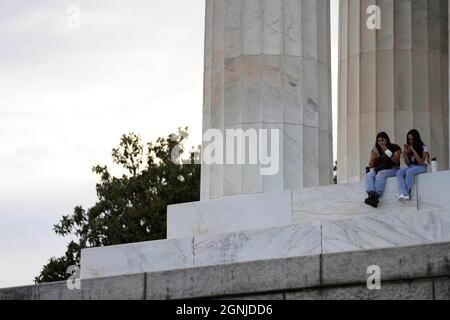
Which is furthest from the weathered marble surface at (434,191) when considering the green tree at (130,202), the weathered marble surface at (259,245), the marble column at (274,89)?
the green tree at (130,202)

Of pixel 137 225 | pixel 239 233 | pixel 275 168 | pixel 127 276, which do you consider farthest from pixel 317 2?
pixel 137 225

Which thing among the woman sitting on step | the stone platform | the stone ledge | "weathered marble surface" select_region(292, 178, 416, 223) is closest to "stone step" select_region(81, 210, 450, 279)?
the stone platform

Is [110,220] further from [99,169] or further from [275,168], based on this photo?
[275,168]

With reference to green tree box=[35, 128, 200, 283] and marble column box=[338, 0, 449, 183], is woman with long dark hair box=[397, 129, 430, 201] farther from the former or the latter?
green tree box=[35, 128, 200, 283]

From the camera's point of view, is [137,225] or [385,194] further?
[137,225]

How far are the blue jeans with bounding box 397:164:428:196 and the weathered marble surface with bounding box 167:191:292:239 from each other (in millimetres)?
5313

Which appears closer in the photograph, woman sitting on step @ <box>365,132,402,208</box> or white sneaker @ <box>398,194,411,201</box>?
white sneaker @ <box>398,194,411,201</box>

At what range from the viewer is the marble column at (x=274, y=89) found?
6750 centimetres

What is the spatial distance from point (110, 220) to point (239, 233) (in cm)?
6639

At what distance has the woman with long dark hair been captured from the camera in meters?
61.4

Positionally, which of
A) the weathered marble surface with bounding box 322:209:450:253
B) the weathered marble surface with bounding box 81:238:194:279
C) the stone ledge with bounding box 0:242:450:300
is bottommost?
the stone ledge with bounding box 0:242:450:300

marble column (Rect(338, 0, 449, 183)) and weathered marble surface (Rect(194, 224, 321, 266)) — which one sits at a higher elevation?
marble column (Rect(338, 0, 449, 183))

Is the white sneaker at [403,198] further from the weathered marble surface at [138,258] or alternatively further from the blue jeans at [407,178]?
the weathered marble surface at [138,258]
